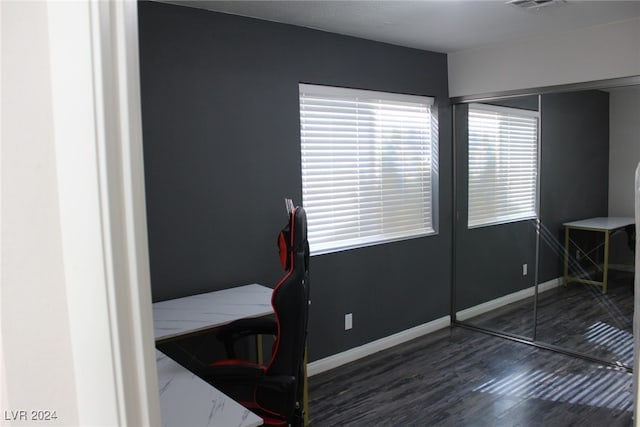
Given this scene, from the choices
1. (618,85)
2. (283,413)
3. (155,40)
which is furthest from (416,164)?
(283,413)

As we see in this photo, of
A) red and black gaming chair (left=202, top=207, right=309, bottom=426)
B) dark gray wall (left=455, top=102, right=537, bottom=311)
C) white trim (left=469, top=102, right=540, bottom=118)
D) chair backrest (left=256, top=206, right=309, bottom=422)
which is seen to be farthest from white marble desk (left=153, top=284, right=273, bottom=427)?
white trim (left=469, top=102, right=540, bottom=118)

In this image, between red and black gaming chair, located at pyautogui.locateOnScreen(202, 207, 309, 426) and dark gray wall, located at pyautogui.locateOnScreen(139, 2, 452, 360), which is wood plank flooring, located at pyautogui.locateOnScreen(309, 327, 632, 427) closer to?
dark gray wall, located at pyautogui.locateOnScreen(139, 2, 452, 360)

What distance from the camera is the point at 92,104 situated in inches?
24.3

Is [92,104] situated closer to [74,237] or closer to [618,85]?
[74,237]

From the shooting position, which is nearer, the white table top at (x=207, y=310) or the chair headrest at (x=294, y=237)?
the chair headrest at (x=294, y=237)

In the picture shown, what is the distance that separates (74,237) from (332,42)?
3162 millimetres

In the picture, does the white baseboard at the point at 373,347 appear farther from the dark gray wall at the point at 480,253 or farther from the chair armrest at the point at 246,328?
the chair armrest at the point at 246,328

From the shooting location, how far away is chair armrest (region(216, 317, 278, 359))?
2408 millimetres

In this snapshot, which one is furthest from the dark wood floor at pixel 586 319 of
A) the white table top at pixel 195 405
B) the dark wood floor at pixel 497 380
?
the white table top at pixel 195 405

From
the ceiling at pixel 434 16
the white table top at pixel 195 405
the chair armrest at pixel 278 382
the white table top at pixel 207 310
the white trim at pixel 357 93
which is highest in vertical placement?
the ceiling at pixel 434 16

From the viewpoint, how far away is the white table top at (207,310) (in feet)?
7.81

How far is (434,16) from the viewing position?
3.07 m

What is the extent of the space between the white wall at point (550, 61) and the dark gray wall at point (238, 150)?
0.63 metres

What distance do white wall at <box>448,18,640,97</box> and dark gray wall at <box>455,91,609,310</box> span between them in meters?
0.18
